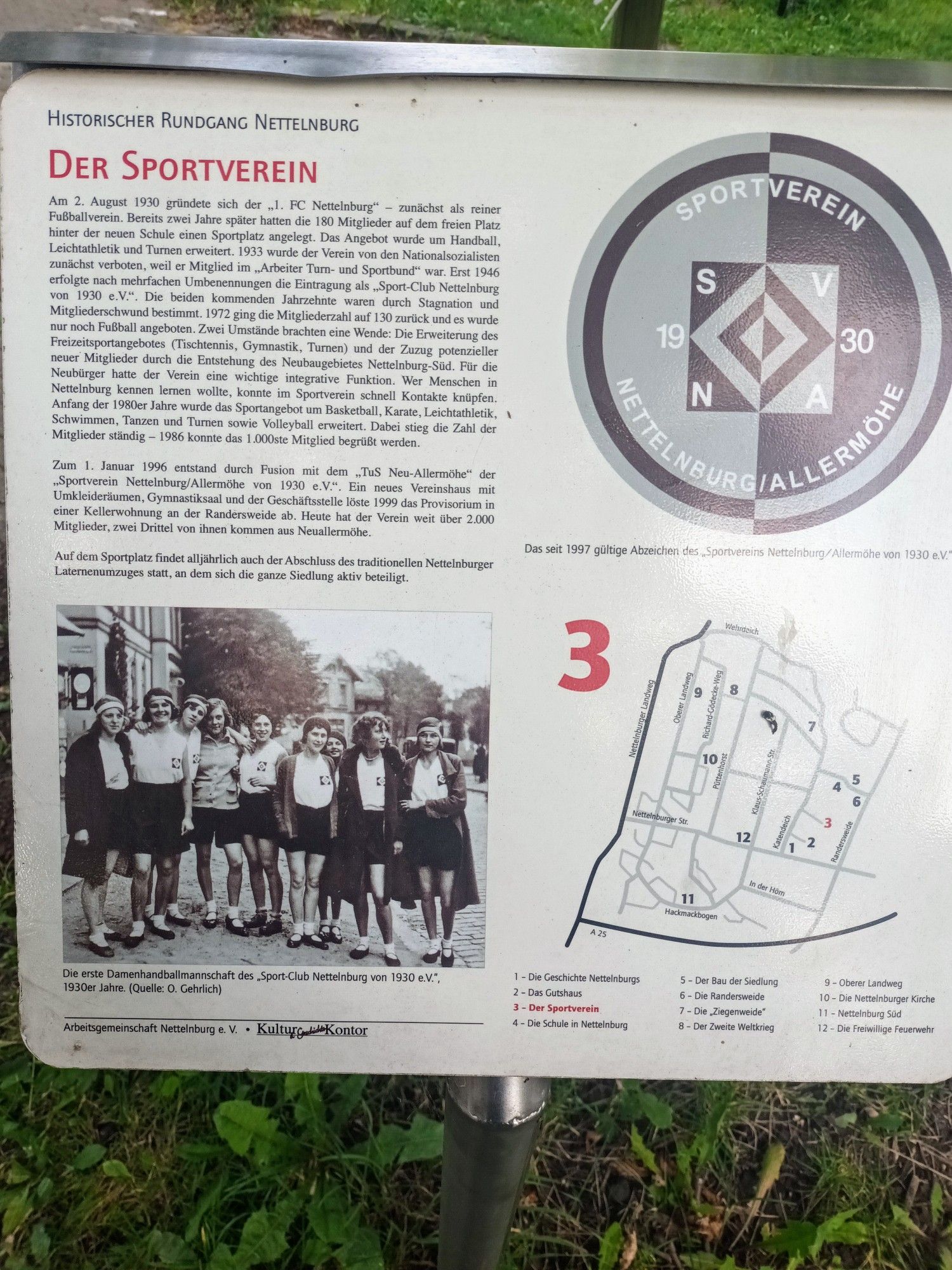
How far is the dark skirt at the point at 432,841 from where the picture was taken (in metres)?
1.32

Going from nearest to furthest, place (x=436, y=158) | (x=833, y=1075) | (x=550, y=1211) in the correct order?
(x=436, y=158), (x=833, y=1075), (x=550, y=1211)

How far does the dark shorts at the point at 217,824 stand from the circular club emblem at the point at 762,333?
0.79 m

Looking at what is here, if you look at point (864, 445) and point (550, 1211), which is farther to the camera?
point (550, 1211)

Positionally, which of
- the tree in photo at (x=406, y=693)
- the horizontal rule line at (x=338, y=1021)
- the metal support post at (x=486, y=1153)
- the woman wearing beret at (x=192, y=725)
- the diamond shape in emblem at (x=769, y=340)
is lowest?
the metal support post at (x=486, y=1153)

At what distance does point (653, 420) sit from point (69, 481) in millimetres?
868

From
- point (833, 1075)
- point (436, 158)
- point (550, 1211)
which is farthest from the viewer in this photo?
point (550, 1211)

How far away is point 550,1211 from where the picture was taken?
1996mm

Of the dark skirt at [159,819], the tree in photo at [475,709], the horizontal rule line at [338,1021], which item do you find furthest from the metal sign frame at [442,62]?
the horizontal rule line at [338,1021]

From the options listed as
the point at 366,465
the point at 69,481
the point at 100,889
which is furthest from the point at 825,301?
the point at 100,889

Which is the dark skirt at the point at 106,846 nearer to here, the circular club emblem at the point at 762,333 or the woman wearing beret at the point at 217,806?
the woman wearing beret at the point at 217,806

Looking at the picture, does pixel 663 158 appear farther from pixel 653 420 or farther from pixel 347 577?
pixel 347 577

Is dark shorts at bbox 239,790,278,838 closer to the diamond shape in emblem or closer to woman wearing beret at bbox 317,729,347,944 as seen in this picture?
woman wearing beret at bbox 317,729,347,944

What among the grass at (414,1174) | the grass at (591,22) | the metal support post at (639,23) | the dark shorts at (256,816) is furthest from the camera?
the grass at (591,22)

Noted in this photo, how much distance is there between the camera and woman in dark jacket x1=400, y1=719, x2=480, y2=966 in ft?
4.30
